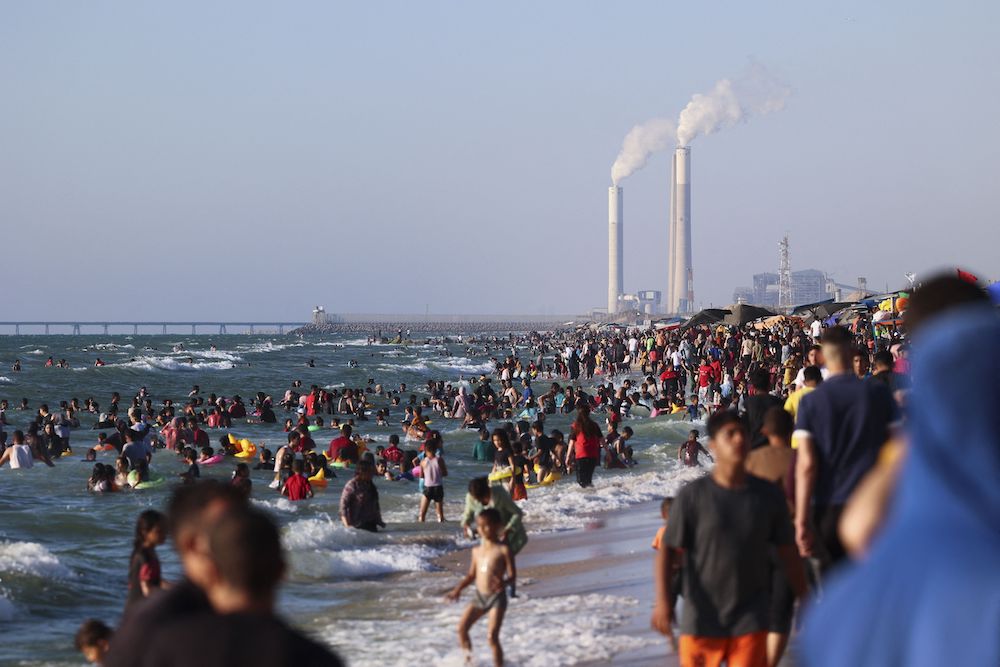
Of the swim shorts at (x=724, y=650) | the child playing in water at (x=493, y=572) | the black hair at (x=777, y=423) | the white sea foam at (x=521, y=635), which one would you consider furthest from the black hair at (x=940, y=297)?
the white sea foam at (x=521, y=635)

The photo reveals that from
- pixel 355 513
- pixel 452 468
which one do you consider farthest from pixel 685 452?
pixel 355 513

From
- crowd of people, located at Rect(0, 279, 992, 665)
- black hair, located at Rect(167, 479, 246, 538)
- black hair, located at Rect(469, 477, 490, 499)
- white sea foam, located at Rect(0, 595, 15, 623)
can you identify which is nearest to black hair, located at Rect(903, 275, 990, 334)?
crowd of people, located at Rect(0, 279, 992, 665)

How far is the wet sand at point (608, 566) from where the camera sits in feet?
28.3

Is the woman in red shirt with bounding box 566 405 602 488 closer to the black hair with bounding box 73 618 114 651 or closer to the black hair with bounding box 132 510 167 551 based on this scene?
the black hair with bounding box 73 618 114 651

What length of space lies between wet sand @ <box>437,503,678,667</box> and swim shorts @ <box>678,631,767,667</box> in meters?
2.70

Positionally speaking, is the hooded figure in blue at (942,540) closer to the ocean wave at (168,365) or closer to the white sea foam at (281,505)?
the white sea foam at (281,505)

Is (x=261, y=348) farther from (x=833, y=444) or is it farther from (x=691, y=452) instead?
(x=833, y=444)

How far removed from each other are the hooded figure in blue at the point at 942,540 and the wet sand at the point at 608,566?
21.0ft

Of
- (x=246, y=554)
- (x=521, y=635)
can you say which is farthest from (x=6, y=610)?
(x=246, y=554)

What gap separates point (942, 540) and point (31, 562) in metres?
13.4

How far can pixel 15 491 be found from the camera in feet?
67.6

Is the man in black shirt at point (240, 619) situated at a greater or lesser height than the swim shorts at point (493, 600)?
greater

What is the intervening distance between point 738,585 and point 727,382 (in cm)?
2429

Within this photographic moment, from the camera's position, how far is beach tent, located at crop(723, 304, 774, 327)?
4222cm
